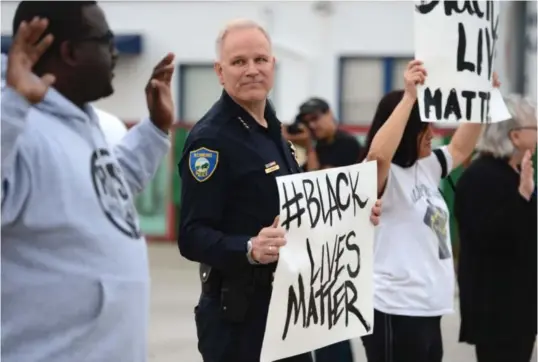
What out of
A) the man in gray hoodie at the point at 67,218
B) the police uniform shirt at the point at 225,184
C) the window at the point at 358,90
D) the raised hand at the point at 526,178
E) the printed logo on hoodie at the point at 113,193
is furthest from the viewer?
the window at the point at 358,90

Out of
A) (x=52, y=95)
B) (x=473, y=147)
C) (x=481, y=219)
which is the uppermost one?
(x=52, y=95)

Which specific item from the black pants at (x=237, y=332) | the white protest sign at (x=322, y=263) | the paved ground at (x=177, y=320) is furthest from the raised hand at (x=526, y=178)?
the paved ground at (x=177, y=320)

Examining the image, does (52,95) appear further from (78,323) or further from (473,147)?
(473,147)

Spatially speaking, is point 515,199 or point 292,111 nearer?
point 515,199

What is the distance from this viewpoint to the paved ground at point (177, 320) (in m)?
7.28

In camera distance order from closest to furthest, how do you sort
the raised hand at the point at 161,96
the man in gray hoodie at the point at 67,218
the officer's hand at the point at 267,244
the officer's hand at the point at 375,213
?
the man in gray hoodie at the point at 67,218, the raised hand at the point at 161,96, the officer's hand at the point at 267,244, the officer's hand at the point at 375,213

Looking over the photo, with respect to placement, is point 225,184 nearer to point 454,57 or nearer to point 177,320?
point 454,57

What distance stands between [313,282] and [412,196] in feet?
2.87

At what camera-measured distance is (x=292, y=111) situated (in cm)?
1552

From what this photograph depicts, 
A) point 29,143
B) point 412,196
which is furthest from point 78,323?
point 412,196

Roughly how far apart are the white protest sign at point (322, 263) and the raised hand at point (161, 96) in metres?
0.50

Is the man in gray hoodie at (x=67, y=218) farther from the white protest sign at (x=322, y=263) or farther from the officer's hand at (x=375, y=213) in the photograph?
the officer's hand at (x=375, y=213)

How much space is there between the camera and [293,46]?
50.5ft

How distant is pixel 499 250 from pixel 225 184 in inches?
80.9
